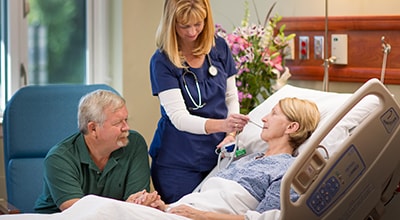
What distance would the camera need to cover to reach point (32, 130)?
3707 mm

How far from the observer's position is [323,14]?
3898 millimetres

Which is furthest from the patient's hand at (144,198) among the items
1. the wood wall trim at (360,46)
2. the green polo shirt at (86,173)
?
the wood wall trim at (360,46)

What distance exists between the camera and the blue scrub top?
3.33m

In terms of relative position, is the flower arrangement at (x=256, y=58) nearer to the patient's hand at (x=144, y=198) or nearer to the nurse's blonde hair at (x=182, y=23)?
the nurse's blonde hair at (x=182, y=23)

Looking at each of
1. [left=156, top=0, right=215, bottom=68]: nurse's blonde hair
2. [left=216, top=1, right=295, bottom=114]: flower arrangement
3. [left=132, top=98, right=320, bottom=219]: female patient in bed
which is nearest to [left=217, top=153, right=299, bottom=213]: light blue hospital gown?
[left=132, top=98, right=320, bottom=219]: female patient in bed

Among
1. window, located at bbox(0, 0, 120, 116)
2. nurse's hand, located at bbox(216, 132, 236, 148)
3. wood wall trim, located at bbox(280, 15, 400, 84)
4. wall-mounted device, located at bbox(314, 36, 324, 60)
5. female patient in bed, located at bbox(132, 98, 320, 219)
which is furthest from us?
window, located at bbox(0, 0, 120, 116)

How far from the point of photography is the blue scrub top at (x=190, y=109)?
333 cm

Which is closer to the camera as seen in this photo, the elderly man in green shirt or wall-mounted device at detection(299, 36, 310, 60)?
the elderly man in green shirt

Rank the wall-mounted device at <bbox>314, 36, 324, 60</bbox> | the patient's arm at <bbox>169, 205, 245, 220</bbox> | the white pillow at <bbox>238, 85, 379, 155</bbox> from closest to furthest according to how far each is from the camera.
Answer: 1. the patient's arm at <bbox>169, 205, 245, 220</bbox>
2. the white pillow at <bbox>238, 85, 379, 155</bbox>
3. the wall-mounted device at <bbox>314, 36, 324, 60</bbox>

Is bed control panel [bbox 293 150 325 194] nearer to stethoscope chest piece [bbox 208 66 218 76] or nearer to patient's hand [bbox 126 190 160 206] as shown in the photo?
patient's hand [bbox 126 190 160 206]

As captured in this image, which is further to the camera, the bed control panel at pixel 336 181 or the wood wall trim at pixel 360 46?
the wood wall trim at pixel 360 46

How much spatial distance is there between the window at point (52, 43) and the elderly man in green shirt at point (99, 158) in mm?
1444

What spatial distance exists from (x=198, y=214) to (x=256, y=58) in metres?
1.34

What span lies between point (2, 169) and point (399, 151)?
8.29ft
